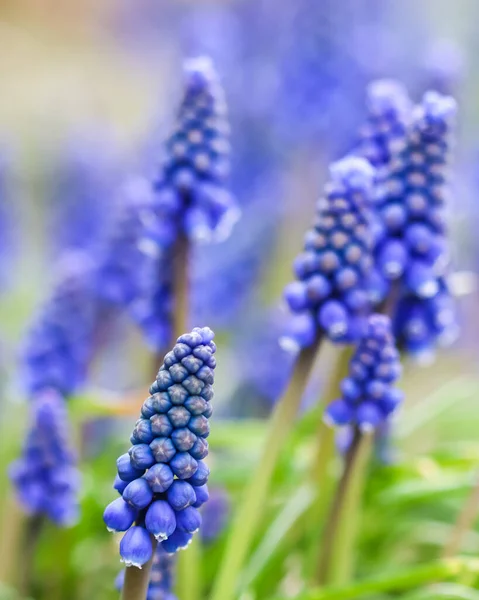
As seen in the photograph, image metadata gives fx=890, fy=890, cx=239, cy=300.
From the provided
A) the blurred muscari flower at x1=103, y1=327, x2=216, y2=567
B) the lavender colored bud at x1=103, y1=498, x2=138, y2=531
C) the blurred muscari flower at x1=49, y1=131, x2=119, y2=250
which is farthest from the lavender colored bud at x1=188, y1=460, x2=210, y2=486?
the blurred muscari flower at x1=49, y1=131, x2=119, y2=250

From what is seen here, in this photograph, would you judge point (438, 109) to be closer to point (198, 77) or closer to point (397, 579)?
point (198, 77)

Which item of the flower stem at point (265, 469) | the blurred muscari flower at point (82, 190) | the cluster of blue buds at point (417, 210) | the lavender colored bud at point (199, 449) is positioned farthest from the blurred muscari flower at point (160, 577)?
the blurred muscari flower at point (82, 190)

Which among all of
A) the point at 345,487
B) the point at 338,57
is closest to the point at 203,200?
the point at 345,487

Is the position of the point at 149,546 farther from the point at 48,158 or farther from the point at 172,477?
the point at 48,158

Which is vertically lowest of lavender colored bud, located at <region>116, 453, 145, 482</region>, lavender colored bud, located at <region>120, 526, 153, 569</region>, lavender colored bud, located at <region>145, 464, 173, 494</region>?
lavender colored bud, located at <region>120, 526, 153, 569</region>

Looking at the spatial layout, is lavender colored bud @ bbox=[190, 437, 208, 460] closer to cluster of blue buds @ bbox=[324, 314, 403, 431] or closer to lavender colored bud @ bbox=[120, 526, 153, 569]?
lavender colored bud @ bbox=[120, 526, 153, 569]

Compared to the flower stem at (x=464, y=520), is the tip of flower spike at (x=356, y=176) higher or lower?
higher

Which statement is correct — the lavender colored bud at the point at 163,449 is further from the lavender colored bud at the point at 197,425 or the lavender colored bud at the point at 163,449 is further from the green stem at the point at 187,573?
the green stem at the point at 187,573
